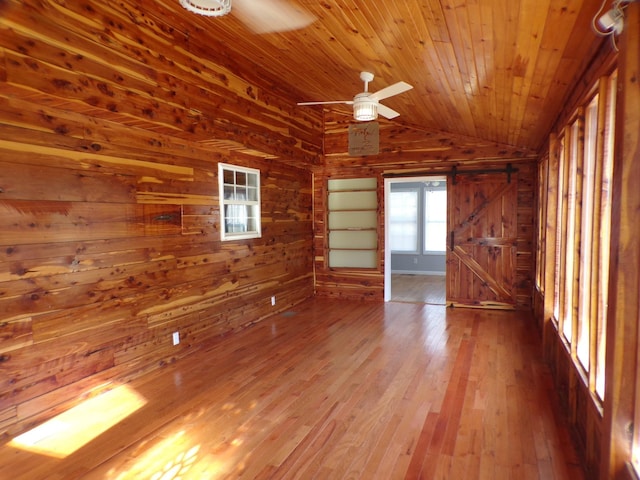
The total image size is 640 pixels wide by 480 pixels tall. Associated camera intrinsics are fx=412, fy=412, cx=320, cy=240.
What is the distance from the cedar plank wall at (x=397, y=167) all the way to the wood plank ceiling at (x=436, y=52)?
674 mm

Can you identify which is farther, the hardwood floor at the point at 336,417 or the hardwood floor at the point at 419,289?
the hardwood floor at the point at 419,289

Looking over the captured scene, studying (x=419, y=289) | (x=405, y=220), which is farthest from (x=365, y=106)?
(x=405, y=220)

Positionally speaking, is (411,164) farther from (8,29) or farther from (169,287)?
(8,29)

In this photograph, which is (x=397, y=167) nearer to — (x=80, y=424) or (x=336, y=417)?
(x=336, y=417)

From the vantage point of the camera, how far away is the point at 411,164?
6.72 meters

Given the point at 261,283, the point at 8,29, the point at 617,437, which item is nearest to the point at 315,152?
the point at 261,283

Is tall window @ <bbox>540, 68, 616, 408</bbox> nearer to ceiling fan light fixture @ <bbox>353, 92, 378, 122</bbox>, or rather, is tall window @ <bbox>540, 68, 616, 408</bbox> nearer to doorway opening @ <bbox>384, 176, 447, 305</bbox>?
ceiling fan light fixture @ <bbox>353, 92, 378, 122</bbox>

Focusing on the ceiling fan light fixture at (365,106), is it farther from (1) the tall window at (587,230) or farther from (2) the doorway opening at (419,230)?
(2) the doorway opening at (419,230)

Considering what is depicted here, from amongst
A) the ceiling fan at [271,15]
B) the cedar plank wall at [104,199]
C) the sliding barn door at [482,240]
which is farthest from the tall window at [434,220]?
the ceiling fan at [271,15]

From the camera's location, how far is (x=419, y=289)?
323 inches

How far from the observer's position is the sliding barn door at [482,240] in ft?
20.7

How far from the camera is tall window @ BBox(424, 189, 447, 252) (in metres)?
10.1

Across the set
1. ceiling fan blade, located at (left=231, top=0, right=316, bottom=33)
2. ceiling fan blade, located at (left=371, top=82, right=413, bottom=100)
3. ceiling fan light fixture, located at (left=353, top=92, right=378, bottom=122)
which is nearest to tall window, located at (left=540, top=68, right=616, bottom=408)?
ceiling fan blade, located at (left=371, top=82, right=413, bottom=100)

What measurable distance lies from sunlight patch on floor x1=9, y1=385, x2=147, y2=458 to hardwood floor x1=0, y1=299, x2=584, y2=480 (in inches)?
1.5
